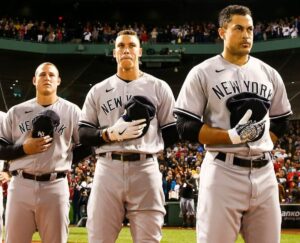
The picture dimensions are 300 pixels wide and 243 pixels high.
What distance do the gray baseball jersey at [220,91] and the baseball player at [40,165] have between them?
1.61 metres

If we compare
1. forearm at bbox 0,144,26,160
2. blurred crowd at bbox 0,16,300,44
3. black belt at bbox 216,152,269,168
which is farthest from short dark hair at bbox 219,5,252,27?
blurred crowd at bbox 0,16,300,44

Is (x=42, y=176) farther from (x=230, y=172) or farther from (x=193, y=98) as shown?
(x=230, y=172)

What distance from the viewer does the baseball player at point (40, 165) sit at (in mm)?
4699

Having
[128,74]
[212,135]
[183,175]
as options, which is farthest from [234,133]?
[183,175]

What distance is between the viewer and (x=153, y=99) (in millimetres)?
4434

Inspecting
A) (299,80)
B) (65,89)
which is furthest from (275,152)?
(65,89)

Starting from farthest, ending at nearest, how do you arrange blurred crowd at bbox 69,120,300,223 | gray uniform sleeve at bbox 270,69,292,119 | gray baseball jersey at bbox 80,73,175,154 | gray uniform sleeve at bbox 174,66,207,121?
blurred crowd at bbox 69,120,300,223 < gray baseball jersey at bbox 80,73,175,154 < gray uniform sleeve at bbox 270,69,292,119 < gray uniform sleeve at bbox 174,66,207,121

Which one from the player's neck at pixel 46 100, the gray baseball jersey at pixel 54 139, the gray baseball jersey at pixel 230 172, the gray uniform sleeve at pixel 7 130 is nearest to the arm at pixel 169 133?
the gray baseball jersey at pixel 230 172

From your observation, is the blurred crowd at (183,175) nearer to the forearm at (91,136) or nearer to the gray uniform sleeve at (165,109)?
the gray uniform sleeve at (165,109)

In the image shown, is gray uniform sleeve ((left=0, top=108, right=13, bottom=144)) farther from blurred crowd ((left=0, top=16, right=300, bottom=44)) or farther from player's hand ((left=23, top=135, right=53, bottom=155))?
blurred crowd ((left=0, top=16, right=300, bottom=44))

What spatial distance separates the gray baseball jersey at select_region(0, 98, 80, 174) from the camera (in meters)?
4.88

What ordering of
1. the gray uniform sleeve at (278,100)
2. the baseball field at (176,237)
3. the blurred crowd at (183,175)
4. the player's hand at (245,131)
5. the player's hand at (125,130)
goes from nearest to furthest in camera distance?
the player's hand at (245,131) → the gray uniform sleeve at (278,100) → the player's hand at (125,130) → the baseball field at (176,237) → the blurred crowd at (183,175)

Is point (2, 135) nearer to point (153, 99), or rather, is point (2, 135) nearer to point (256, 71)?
point (153, 99)

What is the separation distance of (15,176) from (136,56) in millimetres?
1522
